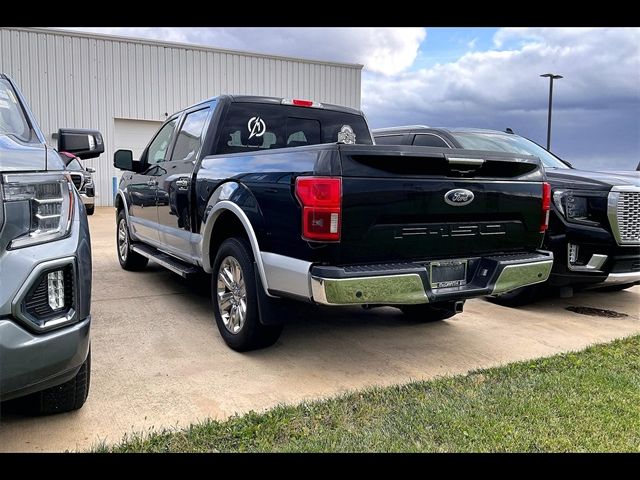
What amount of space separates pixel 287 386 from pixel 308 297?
0.67 m

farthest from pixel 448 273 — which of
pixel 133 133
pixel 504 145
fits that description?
pixel 133 133

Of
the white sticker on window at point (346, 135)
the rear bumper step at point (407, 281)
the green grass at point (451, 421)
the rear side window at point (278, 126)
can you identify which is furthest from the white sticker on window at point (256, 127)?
the green grass at point (451, 421)

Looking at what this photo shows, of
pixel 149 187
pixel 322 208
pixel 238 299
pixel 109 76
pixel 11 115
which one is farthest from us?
pixel 109 76

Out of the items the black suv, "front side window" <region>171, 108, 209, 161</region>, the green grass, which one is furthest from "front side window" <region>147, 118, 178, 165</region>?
the black suv

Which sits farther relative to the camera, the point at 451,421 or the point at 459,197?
the point at 459,197

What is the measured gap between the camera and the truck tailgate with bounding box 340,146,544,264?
325 centimetres

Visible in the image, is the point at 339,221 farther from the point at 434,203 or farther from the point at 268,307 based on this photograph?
the point at 268,307

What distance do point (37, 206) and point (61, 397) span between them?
1.14 meters

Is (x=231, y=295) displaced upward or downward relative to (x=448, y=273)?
downward

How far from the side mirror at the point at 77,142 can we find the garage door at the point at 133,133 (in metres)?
16.2

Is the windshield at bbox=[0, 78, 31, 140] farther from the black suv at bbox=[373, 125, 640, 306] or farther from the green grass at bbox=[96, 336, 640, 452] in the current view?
the black suv at bbox=[373, 125, 640, 306]

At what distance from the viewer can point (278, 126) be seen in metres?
5.11
